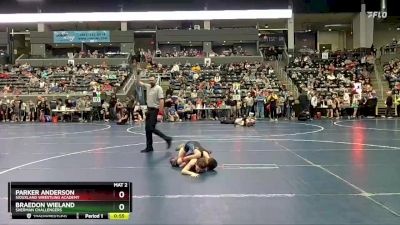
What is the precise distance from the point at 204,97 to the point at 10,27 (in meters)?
25.7

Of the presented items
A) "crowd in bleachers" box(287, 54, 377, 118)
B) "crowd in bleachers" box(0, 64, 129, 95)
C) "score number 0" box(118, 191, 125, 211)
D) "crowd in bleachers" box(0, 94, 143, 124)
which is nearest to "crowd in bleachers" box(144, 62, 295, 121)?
"crowd in bleachers" box(287, 54, 377, 118)

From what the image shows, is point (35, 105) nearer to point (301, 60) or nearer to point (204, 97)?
point (204, 97)

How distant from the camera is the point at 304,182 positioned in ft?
23.3

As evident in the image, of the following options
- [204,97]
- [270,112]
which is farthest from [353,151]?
[204,97]

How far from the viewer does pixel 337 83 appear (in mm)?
31641

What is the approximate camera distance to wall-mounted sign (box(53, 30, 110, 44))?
42.4 meters

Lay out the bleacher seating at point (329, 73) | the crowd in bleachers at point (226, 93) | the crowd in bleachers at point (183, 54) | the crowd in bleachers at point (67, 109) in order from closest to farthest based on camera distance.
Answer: the crowd in bleachers at point (67, 109)
the crowd in bleachers at point (226, 93)
the bleacher seating at point (329, 73)
the crowd in bleachers at point (183, 54)

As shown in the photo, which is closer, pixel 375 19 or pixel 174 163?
pixel 174 163

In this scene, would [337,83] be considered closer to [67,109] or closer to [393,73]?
[393,73]

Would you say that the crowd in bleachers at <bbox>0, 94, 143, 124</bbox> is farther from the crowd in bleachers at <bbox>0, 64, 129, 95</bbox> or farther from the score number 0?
the score number 0

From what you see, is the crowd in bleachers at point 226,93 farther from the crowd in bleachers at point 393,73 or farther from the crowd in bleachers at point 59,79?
the crowd in bleachers at point 393,73
